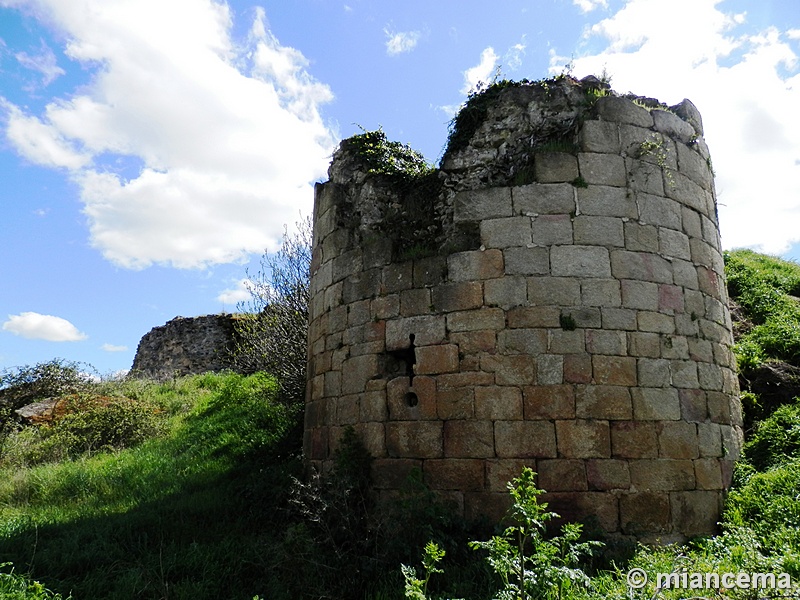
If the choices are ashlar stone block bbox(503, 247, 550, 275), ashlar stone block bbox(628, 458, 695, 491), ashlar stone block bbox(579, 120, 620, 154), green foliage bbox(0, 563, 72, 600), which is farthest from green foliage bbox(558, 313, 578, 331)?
green foliage bbox(0, 563, 72, 600)

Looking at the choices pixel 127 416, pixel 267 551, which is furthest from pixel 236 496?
pixel 127 416

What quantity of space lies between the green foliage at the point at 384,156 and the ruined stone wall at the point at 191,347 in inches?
426

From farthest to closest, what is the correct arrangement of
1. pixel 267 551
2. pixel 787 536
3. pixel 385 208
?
pixel 385 208
pixel 267 551
pixel 787 536

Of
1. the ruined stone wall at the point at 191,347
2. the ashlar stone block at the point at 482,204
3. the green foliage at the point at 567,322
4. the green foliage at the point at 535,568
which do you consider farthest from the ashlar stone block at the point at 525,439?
the ruined stone wall at the point at 191,347

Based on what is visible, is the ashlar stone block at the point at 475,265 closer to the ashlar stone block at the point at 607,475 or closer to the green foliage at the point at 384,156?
the green foliage at the point at 384,156

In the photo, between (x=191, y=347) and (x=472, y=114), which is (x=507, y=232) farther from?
(x=191, y=347)

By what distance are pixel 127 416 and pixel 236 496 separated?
15.6ft

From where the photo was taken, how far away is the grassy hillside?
14.4ft

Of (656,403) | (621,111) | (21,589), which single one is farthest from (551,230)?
(21,589)

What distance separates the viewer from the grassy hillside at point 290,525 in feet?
14.4

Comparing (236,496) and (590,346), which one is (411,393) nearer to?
(590,346)

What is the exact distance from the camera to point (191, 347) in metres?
17.0

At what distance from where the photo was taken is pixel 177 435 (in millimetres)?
10133

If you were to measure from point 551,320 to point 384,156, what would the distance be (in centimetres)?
275
